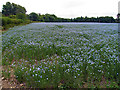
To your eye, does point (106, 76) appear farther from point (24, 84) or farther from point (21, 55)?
point (21, 55)

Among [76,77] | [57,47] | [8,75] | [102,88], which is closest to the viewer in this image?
[102,88]

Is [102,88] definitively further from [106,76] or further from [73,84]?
[73,84]

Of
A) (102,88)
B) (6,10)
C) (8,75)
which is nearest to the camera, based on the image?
(102,88)

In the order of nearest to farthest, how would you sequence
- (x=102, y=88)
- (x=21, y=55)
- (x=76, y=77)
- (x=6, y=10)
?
(x=102, y=88) → (x=76, y=77) → (x=21, y=55) → (x=6, y=10)

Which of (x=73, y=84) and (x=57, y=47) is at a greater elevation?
(x=57, y=47)

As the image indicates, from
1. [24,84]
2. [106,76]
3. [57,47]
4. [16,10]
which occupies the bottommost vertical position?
[24,84]

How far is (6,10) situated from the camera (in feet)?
215

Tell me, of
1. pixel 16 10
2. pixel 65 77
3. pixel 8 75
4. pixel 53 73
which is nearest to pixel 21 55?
pixel 8 75

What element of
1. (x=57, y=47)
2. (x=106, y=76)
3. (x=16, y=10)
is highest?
(x=16, y=10)

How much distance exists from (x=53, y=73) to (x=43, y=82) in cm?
59

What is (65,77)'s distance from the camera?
399cm

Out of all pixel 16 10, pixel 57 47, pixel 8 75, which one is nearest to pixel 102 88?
pixel 8 75

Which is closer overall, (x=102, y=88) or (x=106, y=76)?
(x=102, y=88)

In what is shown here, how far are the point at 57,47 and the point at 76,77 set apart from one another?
3439 millimetres
